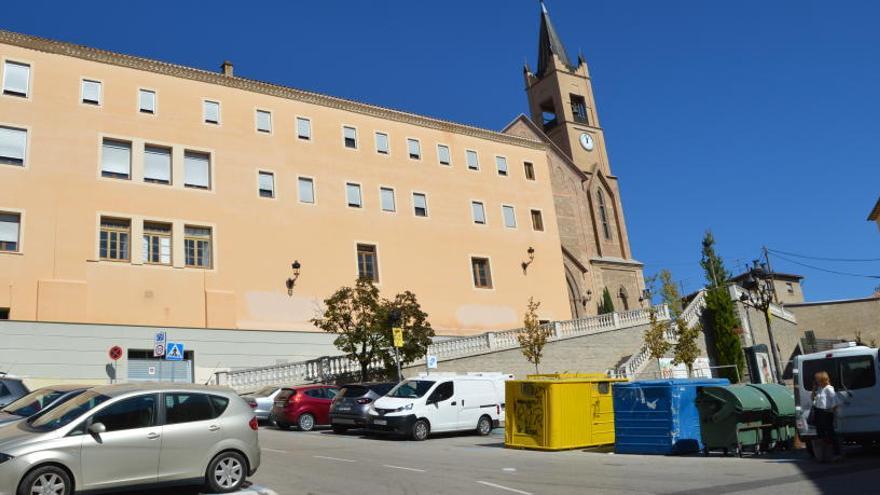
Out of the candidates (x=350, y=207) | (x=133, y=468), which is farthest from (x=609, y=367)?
(x=133, y=468)

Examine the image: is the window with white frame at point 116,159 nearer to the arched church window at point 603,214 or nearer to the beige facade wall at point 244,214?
the beige facade wall at point 244,214

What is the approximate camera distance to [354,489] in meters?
9.96

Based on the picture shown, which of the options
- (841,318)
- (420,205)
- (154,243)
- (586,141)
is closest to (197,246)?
(154,243)

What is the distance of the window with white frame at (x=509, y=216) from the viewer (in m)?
42.5

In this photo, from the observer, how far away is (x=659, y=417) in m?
14.4

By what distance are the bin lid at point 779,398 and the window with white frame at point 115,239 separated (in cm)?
2417

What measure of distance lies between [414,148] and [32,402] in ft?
94.8

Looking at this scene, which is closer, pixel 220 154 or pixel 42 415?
pixel 42 415

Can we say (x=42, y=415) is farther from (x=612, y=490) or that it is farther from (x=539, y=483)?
(x=612, y=490)

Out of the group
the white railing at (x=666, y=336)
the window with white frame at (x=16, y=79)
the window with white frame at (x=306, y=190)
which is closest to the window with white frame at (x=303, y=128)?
the window with white frame at (x=306, y=190)

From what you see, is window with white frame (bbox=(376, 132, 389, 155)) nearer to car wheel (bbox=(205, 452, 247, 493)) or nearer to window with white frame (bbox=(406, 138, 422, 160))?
window with white frame (bbox=(406, 138, 422, 160))

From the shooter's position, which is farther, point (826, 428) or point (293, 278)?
point (293, 278)

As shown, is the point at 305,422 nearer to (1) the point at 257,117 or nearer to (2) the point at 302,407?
(2) the point at 302,407

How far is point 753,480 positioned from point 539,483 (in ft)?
10.5
